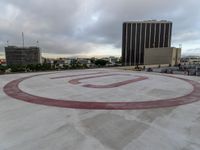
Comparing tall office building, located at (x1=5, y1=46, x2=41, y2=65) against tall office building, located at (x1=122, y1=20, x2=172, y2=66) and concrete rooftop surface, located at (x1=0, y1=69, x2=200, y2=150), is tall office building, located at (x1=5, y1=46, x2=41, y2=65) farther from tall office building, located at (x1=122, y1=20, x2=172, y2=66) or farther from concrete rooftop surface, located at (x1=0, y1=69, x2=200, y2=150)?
concrete rooftop surface, located at (x1=0, y1=69, x2=200, y2=150)

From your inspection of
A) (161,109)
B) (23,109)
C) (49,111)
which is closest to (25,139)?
(49,111)

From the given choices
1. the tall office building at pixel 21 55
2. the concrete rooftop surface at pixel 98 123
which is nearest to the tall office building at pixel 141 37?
the tall office building at pixel 21 55

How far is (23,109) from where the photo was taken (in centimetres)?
546

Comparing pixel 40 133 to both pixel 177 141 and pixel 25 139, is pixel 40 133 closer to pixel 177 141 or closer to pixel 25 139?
pixel 25 139

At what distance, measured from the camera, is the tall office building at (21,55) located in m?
61.2

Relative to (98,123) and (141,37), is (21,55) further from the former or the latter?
(98,123)

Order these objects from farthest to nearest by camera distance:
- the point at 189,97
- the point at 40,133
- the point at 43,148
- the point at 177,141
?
1. the point at 189,97
2. the point at 40,133
3. the point at 177,141
4. the point at 43,148

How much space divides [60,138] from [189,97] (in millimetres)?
6658

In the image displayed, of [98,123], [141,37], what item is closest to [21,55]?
[141,37]

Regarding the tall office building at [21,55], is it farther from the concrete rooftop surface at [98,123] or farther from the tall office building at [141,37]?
the concrete rooftop surface at [98,123]

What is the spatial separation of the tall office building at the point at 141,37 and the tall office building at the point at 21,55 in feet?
122

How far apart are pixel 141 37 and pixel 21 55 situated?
163 ft

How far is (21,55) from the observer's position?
61.3 m

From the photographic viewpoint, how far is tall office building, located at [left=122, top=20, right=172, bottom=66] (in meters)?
59.3
